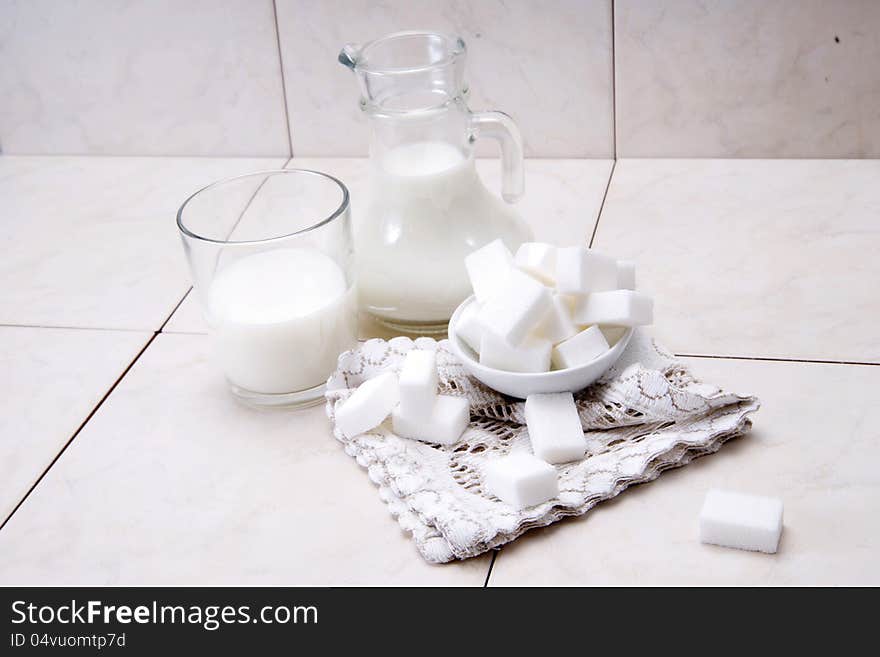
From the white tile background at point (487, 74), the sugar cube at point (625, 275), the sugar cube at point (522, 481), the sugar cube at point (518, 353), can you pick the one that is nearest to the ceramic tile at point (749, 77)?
the white tile background at point (487, 74)

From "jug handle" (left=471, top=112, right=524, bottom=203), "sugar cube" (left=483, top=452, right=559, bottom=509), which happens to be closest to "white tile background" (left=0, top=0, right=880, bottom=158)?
"jug handle" (left=471, top=112, right=524, bottom=203)

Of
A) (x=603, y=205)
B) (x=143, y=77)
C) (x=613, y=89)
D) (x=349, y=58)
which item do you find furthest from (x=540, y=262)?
(x=143, y=77)

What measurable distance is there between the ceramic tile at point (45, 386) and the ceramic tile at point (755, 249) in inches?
21.5

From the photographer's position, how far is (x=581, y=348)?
0.96m

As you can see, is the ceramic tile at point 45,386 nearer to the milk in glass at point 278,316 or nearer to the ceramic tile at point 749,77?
the milk in glass at point 278,316

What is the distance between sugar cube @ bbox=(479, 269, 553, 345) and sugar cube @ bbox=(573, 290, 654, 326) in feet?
0.12

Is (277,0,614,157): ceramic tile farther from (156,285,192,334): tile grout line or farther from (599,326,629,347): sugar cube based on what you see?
(599,326,629,347): sugar cube

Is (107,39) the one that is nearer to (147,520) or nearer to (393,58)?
(393,58)

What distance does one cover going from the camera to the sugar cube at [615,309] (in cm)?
96

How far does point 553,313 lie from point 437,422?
0.44 ft

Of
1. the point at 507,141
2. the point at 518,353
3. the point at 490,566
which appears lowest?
the point at 490,566

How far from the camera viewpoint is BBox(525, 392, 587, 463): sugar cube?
3.06 ft

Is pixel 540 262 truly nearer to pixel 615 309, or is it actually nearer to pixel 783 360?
pixel 615 309

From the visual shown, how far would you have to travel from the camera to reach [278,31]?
4.91ft
